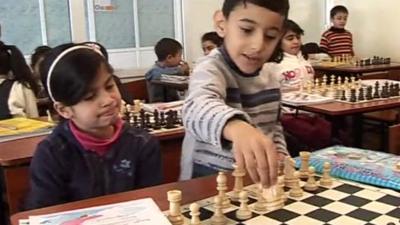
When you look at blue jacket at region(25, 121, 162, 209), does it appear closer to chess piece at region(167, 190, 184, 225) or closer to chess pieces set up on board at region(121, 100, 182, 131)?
chess piece at region(167, 190, 184, 225)

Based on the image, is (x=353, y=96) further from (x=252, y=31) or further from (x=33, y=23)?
(x=33, y=23)

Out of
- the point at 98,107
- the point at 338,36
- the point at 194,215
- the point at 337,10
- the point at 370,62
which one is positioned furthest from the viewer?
the point at 338,36

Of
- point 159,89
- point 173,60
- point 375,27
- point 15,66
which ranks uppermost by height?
point 375,27

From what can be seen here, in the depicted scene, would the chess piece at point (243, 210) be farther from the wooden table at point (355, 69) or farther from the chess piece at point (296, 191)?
the wooden table at point (355, 69)

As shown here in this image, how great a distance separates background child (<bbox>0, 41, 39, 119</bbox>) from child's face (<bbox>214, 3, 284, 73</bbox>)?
2080 mm

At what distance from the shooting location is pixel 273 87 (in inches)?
63.2

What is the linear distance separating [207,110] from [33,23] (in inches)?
181

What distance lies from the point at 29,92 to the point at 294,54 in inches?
77.3

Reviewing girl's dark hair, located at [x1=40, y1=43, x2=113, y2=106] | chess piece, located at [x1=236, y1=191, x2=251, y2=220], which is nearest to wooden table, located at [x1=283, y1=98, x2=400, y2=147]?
girl's dark hair, located at [x1=40, y1=43, x2=113, y2=106]

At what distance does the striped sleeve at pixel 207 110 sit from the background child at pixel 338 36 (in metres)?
5.42

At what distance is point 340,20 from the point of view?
651 centimetres

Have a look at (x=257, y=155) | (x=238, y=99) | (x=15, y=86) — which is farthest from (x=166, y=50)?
(x=257, y=155)

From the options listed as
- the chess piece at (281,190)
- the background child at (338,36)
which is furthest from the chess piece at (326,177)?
the background child at (338,36)

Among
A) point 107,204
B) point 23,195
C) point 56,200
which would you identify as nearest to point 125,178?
point 56,200
